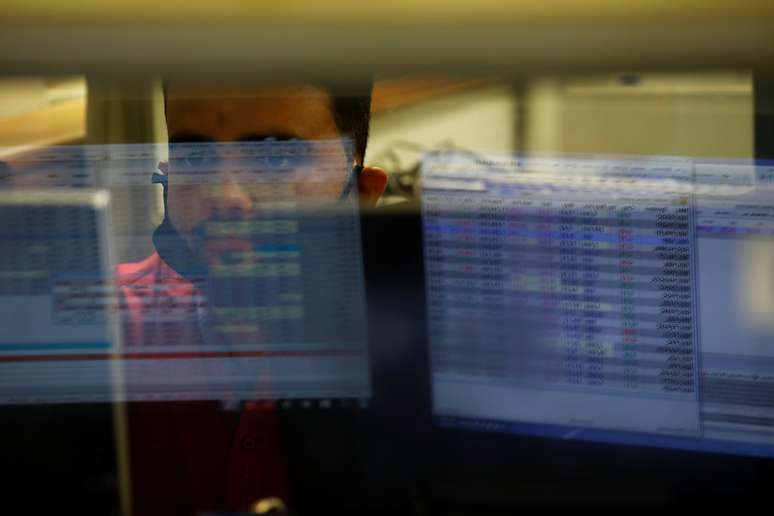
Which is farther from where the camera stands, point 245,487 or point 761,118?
point 245,487

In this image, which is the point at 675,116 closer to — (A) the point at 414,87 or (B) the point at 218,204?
(A) the point at 414,87

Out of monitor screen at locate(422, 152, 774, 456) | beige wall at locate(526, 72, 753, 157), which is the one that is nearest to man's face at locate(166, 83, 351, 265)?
monitor screen at locate(422, 152, 774, 456)

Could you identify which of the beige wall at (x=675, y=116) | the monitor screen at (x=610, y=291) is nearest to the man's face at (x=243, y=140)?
the monitor screen at (x=610, y=291)

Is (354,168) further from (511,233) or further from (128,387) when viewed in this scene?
(128,387)

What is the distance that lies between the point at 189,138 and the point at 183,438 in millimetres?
374

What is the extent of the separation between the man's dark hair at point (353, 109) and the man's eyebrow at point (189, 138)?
0.03 metres

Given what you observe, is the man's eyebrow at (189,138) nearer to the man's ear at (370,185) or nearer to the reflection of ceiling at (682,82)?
the man's ear at (370,185)

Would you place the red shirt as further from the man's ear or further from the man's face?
the man's ear

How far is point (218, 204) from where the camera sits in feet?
3.51

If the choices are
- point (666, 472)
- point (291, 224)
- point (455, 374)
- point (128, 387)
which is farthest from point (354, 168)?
point (666, 472)

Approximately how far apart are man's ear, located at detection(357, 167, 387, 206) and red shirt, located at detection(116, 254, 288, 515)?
0.22 meters

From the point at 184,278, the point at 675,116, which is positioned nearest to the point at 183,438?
the point at 184,278

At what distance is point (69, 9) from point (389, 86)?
356 millimetres

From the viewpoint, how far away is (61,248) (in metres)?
1.11
